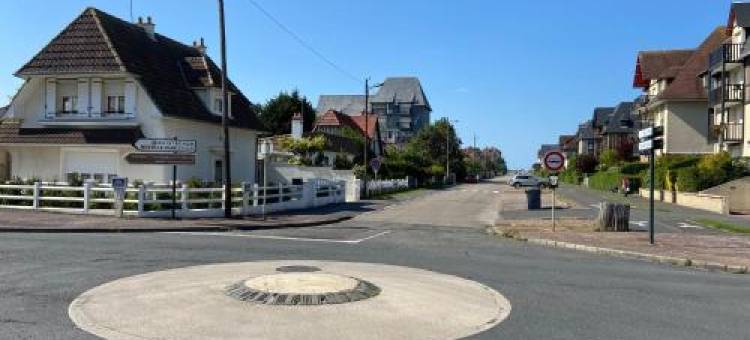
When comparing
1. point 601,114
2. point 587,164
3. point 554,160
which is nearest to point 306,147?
point 554,160

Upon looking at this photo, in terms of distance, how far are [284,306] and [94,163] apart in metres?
26.4

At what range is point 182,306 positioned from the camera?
856 cm

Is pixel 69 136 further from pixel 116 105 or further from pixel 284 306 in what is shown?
pixel 284 306

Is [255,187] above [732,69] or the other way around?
the other way around

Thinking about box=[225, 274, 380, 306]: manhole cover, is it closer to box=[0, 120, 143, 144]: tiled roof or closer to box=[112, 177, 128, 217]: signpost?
box=[112, 177, 128, 217]: signpost

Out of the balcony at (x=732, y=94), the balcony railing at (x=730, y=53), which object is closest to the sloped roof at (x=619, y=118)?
the balcony at (x=732, y=94)

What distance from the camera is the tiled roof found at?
31.4m

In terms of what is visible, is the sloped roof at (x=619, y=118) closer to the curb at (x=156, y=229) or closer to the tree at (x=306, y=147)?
the tree at (x=306, y=147)

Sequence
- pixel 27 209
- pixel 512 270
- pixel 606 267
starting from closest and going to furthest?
1. pixel 512 270
2. pixel 606 267
3. pixel 27 209

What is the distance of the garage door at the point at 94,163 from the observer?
32250mm

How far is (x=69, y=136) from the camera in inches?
1248

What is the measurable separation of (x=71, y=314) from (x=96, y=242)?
29.3 ft

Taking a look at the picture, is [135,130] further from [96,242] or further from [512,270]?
[512,270]

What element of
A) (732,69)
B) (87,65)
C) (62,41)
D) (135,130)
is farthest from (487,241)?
(732,69)
